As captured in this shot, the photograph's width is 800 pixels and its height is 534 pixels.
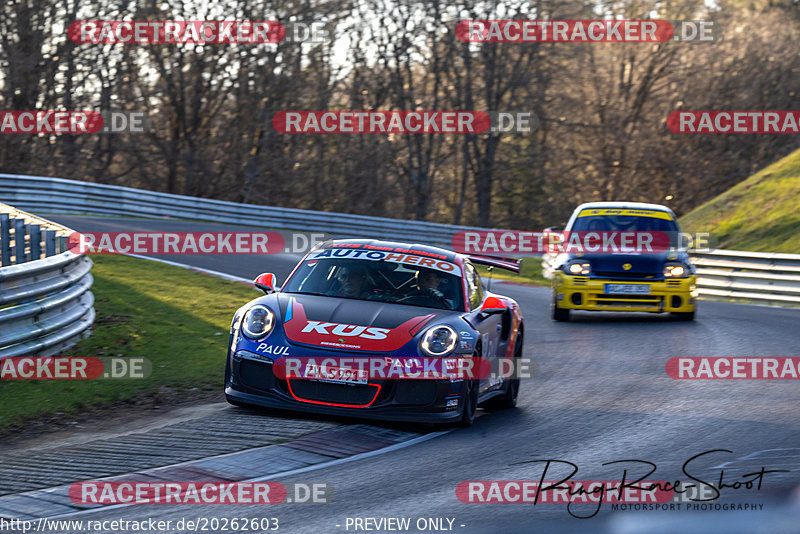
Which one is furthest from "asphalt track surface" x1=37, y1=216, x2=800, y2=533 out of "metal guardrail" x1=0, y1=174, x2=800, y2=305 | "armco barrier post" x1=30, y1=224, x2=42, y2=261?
"metal guardrail" x1=0, y1=174, x2=800, y2=305

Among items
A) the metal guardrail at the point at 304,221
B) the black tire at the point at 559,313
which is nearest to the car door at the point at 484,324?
the black tire at the point at 559,313

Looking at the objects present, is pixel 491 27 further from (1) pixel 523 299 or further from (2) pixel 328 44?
(1) pixel 523 299

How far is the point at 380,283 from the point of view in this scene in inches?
338

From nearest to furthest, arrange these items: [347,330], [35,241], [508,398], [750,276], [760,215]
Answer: [347,330], [508,398], [35,241], [750,276], [760,215]

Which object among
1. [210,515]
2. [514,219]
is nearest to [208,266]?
[210,515]

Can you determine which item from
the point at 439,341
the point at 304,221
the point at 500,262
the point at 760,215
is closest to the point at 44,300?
the point at 439,341

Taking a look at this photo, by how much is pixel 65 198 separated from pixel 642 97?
24.8 m

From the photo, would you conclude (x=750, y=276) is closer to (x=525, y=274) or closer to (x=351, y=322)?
(x=525, y=274)

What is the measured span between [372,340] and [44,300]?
11.2 feet

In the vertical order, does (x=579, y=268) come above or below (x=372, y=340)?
below

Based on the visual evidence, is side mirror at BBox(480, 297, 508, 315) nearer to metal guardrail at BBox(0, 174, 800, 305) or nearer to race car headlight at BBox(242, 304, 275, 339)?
race car headlight at BBox(242, 304, 275, 339)

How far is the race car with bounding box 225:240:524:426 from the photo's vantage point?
7.32 m

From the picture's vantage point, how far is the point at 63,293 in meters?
9.70

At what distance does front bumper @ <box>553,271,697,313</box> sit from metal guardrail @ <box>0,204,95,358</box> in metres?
6.86
